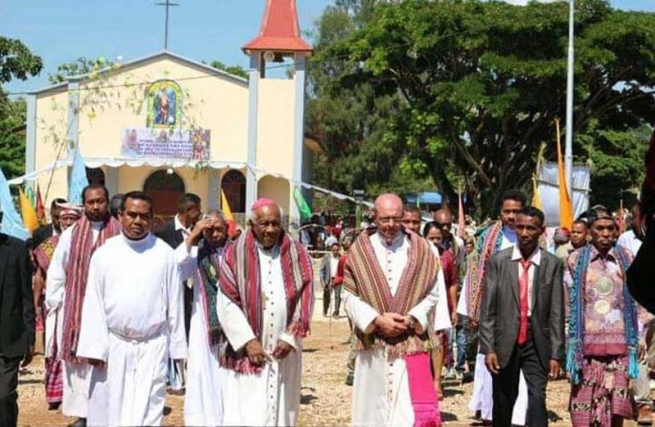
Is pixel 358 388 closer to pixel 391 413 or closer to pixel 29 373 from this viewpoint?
pixel 391 413

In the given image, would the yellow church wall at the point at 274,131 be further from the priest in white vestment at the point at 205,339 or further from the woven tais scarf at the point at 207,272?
the woven tais scarf at the point at 207,272

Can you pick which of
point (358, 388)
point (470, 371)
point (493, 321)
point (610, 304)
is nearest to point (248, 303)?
point (358, 388)

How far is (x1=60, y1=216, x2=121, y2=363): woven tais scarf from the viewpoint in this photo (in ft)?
26.7

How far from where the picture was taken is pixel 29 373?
12820mm

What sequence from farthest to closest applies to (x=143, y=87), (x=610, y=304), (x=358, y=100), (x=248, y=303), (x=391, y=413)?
(x=358, y=100)
(x=143, y=87)
(x=610, y=304)
(x=391, y=413)
(x=248, y=303)

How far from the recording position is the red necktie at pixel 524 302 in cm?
773

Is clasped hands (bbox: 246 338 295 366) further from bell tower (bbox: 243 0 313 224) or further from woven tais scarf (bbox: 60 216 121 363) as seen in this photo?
bell tower (bbox: 243 0 313 224)

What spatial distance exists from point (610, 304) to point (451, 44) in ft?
82.8

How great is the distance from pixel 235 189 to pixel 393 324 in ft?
106

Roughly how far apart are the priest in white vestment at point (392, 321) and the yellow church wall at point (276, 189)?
1224 inches

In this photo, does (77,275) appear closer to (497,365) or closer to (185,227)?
(185,227)

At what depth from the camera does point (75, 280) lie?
26.9 feet

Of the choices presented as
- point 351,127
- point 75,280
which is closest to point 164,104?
point 351,127

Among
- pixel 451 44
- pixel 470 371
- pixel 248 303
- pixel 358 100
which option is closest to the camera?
pixel 248 303
